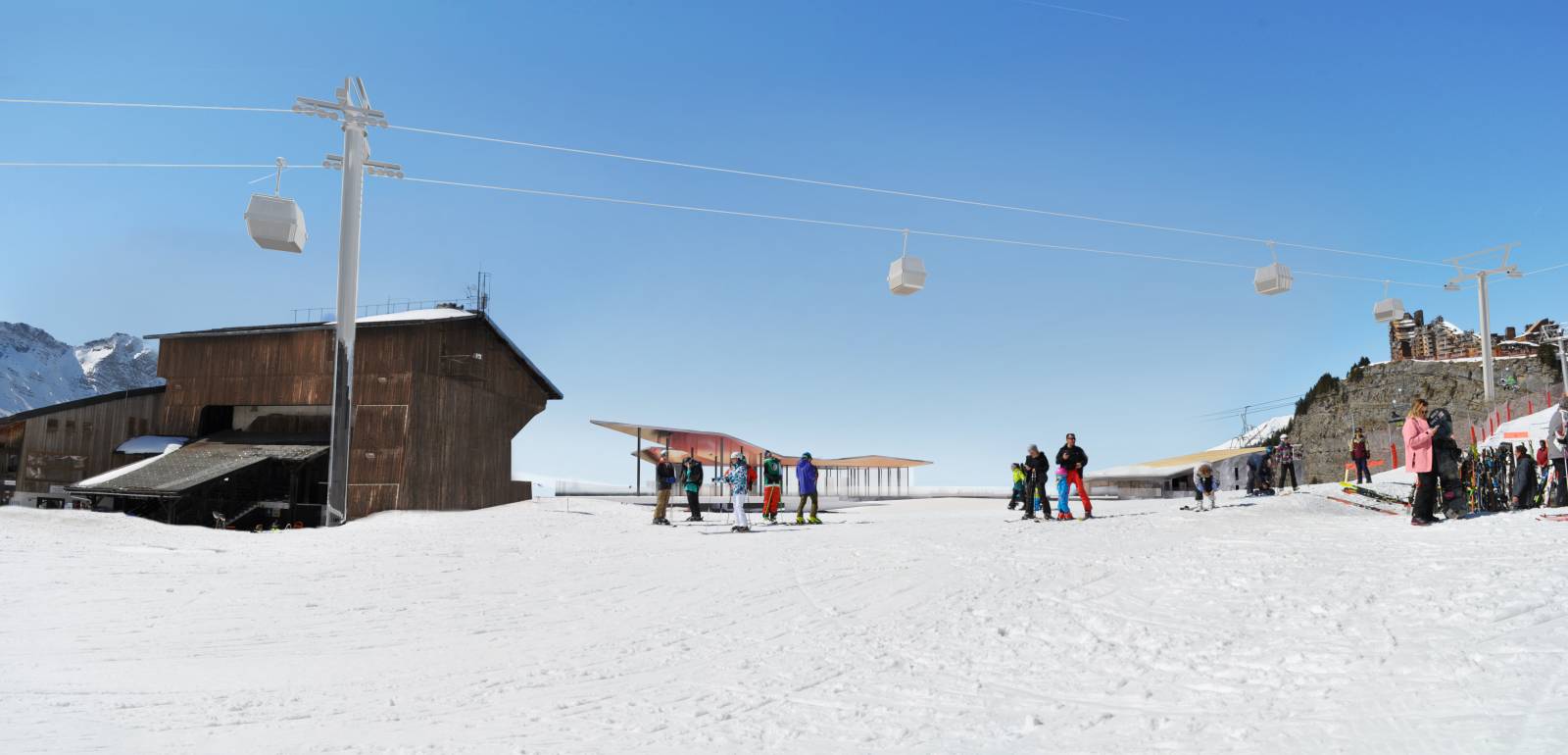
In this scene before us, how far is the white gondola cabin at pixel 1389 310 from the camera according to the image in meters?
21.7

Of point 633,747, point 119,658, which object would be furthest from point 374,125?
point 633,747

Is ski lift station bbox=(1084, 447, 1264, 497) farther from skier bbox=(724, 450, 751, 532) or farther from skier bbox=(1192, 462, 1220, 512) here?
skier bbox=(724, 450, 751, 532)

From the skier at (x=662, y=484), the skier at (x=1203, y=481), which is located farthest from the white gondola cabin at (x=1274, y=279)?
the skier at (x=662, y=484)

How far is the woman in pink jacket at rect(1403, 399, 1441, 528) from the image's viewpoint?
39.2ft

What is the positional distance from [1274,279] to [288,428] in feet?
98.1

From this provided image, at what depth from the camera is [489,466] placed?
100.0 ft

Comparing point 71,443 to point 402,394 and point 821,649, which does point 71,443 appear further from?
point 821,649

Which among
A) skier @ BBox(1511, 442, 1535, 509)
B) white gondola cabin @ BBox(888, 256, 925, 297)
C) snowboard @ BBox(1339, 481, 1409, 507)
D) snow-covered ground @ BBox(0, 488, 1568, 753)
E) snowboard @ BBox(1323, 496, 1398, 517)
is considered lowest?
snow-covered ground @ BBox(0, 488, 1568, 753)

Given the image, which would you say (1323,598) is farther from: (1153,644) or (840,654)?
(840,654)

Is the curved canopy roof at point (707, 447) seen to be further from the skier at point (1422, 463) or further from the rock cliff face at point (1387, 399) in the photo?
the rock cliff face at point (1387, 399)

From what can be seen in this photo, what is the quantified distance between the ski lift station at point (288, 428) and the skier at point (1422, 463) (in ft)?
81.1

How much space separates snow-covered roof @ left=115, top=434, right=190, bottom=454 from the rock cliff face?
52.8 meters

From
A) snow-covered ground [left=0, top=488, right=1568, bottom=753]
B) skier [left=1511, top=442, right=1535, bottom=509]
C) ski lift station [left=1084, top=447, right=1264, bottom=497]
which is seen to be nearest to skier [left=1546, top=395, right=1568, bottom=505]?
skier [left=1511, top=442, right=1535, bottom=509]

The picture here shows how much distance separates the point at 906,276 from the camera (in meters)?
15.6
